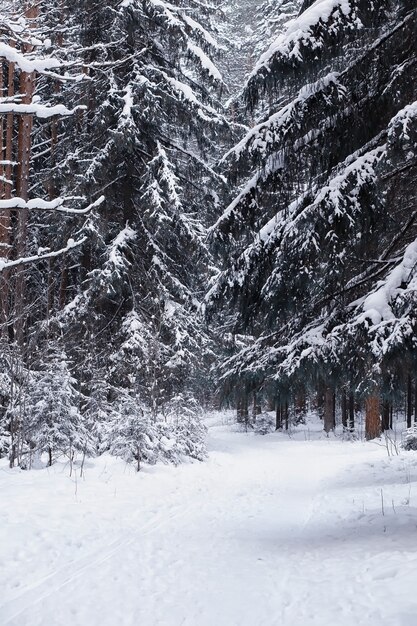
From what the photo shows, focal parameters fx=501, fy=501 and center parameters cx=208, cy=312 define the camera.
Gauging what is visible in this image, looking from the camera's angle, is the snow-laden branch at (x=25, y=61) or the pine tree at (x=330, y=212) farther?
the pine tree at (x=330, y=212)

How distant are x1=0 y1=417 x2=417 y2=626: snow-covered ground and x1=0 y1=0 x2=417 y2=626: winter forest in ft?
0.18

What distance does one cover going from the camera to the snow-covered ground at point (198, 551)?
380 centimetres

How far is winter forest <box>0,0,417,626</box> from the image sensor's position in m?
4.96

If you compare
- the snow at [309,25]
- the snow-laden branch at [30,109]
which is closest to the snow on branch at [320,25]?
the snow at [309,25]

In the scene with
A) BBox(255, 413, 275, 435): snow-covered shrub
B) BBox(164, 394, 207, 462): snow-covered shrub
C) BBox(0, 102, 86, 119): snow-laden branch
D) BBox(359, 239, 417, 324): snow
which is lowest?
BBox(255, 413, 275, 435): snow-covered shrub

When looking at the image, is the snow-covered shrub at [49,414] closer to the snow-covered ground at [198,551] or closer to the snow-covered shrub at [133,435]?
the snow-covered ground at [198,551]

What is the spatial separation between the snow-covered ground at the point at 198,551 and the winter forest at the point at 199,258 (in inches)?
2.2

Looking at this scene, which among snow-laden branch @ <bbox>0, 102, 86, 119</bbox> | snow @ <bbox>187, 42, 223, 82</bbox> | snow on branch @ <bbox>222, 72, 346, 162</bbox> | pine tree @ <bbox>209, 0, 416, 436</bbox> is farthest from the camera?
snow @ <bbox>187, 42, 223, 82</bbox>

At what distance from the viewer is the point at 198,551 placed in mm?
5480

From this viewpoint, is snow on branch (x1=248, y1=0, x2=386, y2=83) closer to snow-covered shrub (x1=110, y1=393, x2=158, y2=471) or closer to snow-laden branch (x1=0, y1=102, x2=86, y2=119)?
snow-laden branch (x1=0, y1=102, x2=86, y2=119)

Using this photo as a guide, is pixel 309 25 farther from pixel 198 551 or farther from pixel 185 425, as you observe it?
pixel 185 425

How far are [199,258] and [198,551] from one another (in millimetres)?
9906

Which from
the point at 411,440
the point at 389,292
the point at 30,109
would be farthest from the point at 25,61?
the point at 411,440

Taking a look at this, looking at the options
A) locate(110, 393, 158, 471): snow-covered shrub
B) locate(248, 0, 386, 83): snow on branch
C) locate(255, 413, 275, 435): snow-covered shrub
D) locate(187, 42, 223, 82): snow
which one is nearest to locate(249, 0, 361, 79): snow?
locate(248, 0, 386, 83): snow on branch
